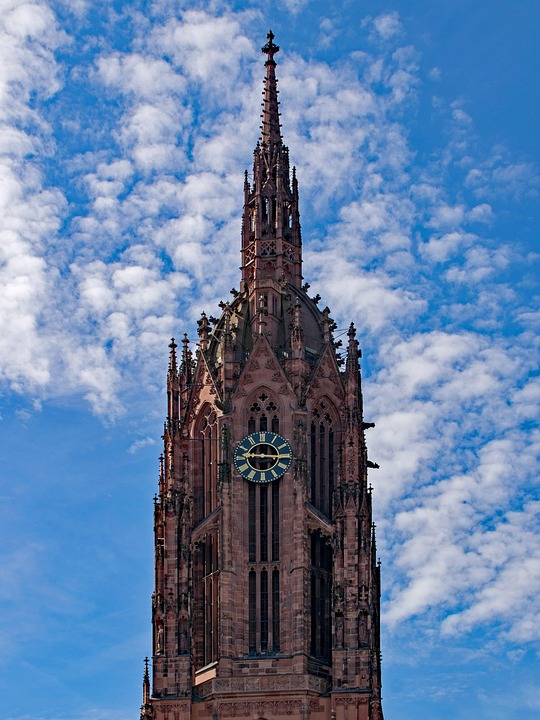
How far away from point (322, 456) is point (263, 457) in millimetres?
3256

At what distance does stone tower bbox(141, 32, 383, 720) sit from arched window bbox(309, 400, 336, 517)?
0.07 meters

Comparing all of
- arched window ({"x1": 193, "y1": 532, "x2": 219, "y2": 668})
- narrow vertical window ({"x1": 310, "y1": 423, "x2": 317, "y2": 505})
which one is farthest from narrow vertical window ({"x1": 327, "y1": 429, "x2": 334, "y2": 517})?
arched window ({"x1": 193, "y1": 532, "x2": 219, "y2": 668})

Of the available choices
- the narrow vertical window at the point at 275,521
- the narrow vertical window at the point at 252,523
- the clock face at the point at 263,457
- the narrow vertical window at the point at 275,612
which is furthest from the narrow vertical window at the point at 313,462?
the narrow vertical window at the point at 275,612

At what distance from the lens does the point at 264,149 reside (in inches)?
4673

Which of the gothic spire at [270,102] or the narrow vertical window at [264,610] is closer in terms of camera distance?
the narrow vertical window at [264,610]

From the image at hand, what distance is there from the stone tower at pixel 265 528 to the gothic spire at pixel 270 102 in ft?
33.3

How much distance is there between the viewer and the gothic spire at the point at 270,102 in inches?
4702

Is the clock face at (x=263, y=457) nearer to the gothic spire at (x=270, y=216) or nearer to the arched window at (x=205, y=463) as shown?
A: the arched window at (x=205, y=463)

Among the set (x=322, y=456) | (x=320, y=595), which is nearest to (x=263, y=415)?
(x=322, y=456)

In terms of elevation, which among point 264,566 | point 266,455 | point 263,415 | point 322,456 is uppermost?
point 263,415

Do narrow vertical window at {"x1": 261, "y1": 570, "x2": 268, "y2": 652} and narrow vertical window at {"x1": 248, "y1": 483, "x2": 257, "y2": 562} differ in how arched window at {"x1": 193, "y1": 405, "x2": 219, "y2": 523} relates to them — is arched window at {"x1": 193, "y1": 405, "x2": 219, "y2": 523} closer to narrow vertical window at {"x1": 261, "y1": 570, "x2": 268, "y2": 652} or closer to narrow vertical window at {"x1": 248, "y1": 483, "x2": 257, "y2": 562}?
narrow vertical window at {"x1": 248, "y1": 483, "x2": 257, "y2": 562}

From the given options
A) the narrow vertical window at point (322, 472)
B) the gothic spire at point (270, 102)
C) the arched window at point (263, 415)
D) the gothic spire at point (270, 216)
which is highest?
the gothic spire at point (270, 102)

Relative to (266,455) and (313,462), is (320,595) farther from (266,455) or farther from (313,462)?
(266,455)

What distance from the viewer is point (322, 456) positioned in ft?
352
